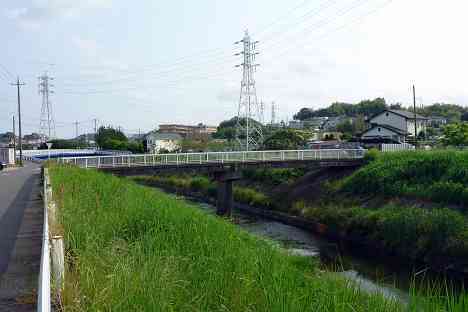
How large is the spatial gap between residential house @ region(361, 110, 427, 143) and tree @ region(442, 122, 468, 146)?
1159 centimetres

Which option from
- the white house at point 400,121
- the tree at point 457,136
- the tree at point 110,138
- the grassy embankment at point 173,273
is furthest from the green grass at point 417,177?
the tree at point 110,138

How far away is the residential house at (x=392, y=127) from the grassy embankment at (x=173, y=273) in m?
61.4

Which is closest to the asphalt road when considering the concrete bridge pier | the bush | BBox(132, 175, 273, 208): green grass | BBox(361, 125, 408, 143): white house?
the bush

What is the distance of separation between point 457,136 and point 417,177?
24.8m

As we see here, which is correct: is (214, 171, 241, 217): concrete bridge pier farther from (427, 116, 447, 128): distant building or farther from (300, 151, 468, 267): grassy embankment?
(427, 116, 447, 128): distant building

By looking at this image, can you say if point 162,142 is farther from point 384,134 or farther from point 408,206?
Answer: point 408,206

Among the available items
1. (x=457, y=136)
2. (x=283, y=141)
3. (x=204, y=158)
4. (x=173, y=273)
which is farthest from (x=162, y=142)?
(x=173, y=273)

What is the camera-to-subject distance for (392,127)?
71000 mm

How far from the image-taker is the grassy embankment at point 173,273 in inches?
205

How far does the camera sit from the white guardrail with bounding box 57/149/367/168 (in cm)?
3200

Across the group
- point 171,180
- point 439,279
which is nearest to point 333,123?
point 171,180

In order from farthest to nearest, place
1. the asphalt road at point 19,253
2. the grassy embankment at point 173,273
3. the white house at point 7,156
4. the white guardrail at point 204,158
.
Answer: the white house at point 7,156 → the white guardrail at point 204,158 → the asphalt road at point 19,253 → the grassy embankment at point 173,273

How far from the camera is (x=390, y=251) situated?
2350 centimetres

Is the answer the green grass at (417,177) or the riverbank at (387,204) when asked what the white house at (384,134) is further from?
the green grass at (417,177)
